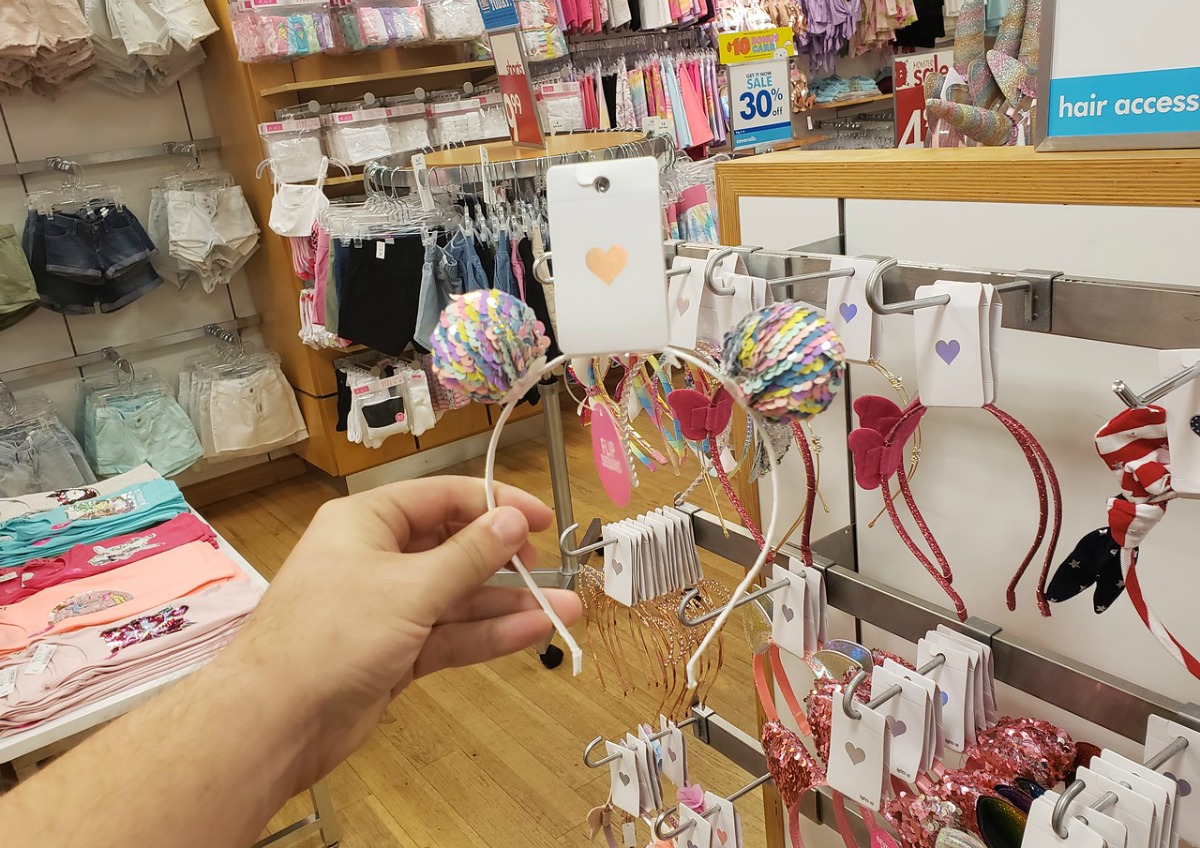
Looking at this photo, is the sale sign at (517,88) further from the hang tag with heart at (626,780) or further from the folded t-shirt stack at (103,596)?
the hang tag with heart at (626,780)

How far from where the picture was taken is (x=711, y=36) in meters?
5.15

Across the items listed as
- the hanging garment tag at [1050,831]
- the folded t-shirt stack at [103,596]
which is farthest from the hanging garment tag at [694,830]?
the folded t-shirt stack at [103,596]

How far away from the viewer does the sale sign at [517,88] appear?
8.12ft

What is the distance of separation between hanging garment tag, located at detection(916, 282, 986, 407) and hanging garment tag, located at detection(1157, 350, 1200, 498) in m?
0.15

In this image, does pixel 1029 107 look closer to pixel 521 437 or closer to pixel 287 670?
pixel 287 670

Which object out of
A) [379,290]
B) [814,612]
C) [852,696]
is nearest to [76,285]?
[379,290]

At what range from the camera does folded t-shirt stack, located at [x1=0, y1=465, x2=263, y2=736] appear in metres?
1.70

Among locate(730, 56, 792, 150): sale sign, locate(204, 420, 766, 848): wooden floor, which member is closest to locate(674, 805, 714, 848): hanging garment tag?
locate(204, 420, 766, 848): wooden floor

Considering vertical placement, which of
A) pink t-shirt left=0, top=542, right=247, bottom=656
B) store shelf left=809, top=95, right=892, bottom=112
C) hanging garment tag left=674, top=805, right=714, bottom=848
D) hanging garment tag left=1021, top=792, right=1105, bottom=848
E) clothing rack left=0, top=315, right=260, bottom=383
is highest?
store shelf left=809, top=95, right=892, bottom=112

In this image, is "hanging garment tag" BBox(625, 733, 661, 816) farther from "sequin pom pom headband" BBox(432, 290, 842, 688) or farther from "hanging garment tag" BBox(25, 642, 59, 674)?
"hanging garment tag" BBox(25, 642, 59, 674)

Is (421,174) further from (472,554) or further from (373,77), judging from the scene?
(472,554)

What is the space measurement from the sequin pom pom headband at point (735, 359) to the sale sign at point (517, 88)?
6.55ft

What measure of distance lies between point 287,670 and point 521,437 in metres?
3.91

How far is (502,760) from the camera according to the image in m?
2.33
